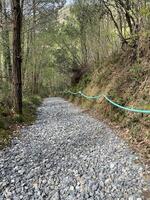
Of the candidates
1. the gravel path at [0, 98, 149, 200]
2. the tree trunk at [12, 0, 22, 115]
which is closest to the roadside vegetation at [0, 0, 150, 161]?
the tree trunk at [12, 0, 22, 115]

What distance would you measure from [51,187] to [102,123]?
4.90 meters

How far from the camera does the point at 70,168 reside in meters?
A: 5.16

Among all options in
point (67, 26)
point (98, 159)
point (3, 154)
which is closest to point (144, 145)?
point (98, 159)

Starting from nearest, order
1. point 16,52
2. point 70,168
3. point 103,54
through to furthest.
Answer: point 70,168, point 16,52, point 103,54

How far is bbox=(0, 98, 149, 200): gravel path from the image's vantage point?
420cm

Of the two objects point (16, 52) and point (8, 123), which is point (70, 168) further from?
point (16, 52)

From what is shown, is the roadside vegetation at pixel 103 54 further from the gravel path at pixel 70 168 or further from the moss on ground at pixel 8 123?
the gravel path at pixel 70 168

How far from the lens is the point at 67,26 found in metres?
23.9

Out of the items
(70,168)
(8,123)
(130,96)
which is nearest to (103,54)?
(130,96)

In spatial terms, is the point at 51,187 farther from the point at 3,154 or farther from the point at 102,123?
the point at 102,123

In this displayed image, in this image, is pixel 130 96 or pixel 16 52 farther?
pixel 16 52

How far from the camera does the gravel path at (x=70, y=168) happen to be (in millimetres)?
4199

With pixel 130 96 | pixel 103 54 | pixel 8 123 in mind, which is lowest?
pixel 8 123

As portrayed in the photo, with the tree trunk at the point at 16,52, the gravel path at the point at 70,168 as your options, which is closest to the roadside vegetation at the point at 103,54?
the tree trunk at the point at 16,52
